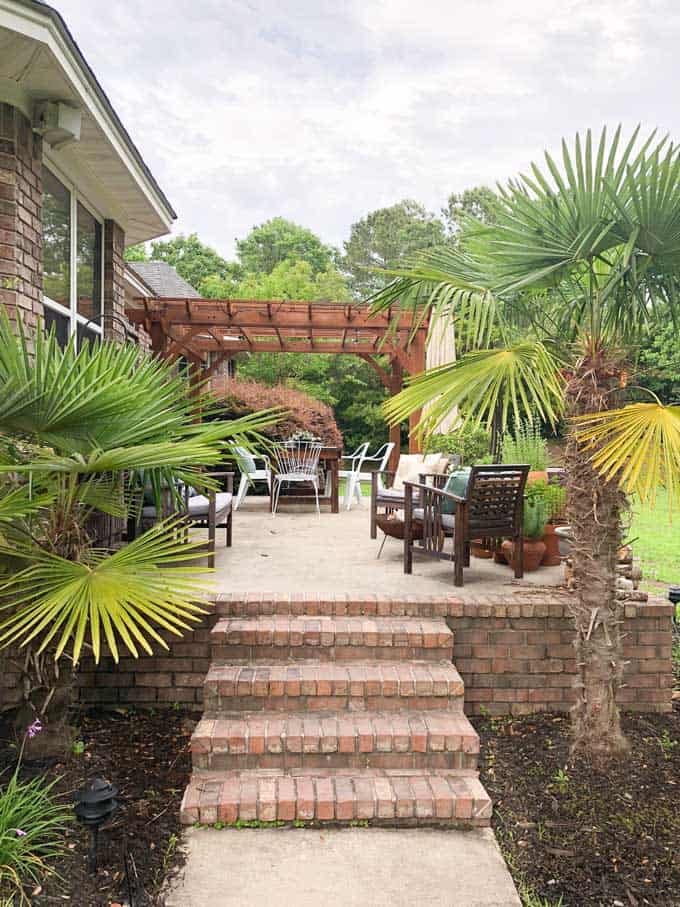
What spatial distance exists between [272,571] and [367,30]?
1470 centimetres

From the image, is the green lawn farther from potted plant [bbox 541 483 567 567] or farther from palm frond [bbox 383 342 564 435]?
palm frond [bbox 383 342 564 435]

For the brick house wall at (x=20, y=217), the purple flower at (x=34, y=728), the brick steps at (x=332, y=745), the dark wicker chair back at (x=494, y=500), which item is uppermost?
the brick house wall at (x=20, y=217)

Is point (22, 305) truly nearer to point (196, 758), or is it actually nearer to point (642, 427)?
point (196, 758)

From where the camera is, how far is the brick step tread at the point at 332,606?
11.9ft

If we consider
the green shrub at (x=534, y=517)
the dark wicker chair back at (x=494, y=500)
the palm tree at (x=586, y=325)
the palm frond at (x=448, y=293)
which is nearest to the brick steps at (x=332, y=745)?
the palm tree at (x=586, y=325)

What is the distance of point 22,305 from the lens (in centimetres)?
371

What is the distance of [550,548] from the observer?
510 centimetres

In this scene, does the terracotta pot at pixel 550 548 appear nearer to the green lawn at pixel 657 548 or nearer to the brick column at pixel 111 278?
the green lawn at pixel 657 548

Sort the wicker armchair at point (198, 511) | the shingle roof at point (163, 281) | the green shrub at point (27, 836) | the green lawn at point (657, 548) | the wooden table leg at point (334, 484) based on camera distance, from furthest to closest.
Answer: the shingle roof at point (163, 281), the wooden table leg at point (334, 484), the green lawn at point (657, 548), the wicker armchair at point (198, 511), the green shrub at point (27, 836)

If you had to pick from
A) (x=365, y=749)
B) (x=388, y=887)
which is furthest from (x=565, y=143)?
(x=388, y=887)

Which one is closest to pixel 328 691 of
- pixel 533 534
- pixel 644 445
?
pixel 644 445

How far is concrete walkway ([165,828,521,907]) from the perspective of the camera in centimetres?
221

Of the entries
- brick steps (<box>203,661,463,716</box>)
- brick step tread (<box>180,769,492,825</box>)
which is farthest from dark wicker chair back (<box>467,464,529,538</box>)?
brick step tread (<box>180,769,492,825</box>)

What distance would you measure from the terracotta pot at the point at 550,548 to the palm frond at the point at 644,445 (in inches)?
90.9
